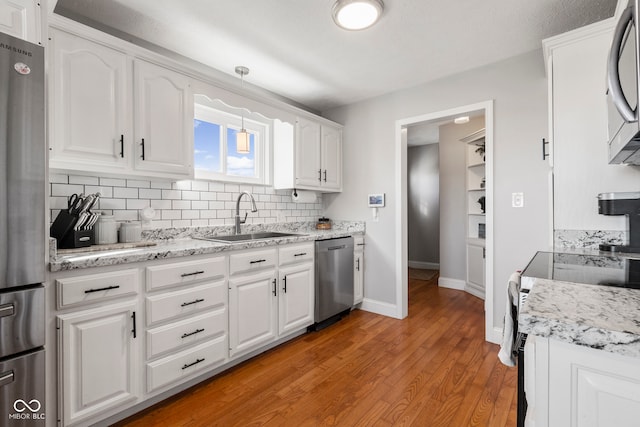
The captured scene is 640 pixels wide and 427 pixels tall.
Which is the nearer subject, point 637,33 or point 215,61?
point 637,33

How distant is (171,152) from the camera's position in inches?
83.8

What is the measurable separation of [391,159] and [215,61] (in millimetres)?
1941

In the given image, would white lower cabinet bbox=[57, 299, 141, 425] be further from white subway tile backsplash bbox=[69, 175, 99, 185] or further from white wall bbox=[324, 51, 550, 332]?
white wall bbox=[324, 51, 550, 332]

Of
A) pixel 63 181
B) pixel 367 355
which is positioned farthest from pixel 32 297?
pixel 367 355

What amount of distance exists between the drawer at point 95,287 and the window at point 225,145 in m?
1.24

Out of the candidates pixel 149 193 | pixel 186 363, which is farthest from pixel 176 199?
pixel 186 363

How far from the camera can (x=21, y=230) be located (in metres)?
1.15

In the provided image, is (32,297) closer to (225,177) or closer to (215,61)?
(225,177)

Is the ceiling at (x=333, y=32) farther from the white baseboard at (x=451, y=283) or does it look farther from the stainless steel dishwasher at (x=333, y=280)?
the white baseboard at (x=451, y=283)

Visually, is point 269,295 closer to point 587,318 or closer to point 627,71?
point 587,318

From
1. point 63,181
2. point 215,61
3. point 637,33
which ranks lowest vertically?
point 63,181

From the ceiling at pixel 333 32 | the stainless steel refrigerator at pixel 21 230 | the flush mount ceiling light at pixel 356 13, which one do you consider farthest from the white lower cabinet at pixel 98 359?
the flush mount ceiling light at pixel 356 13

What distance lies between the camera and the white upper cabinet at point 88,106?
64.7 inches

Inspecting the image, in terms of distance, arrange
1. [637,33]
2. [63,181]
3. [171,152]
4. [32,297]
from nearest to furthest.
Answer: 1. [637,33]
2. [32,297]
3. [63,181]
4. [171,152]
